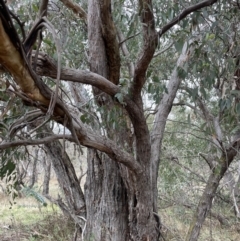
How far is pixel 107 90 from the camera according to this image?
2.57 metres

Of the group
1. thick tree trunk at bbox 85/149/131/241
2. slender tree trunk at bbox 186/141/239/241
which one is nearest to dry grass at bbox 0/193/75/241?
thick tree trunk at bbox 85/149/131/241

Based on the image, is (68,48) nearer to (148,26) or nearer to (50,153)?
(50,153)

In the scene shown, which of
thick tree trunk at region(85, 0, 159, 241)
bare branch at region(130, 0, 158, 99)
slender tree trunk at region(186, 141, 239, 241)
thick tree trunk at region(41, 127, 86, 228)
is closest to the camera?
Answer: bare branch at region(130, 0, 158, 99)

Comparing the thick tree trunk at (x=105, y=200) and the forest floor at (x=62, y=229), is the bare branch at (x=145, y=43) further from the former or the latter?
the forest floor at (x=62, y=229)

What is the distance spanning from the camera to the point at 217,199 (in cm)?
566

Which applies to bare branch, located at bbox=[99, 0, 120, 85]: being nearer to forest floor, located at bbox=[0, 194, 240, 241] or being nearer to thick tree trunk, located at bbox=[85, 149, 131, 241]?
thick tree trunk, located at bbox=[85, 149, 131, 241]

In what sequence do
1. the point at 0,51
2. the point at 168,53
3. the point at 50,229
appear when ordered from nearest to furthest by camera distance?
the point at 0,51 < the point at 168,53 < the point at 50,229

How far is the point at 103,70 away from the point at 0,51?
174 cm

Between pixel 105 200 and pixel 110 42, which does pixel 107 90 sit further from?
pixel 105 200

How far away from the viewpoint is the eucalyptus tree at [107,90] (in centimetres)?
200

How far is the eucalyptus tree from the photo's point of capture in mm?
2004

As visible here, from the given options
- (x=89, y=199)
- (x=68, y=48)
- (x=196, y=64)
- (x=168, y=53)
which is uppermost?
(x=168, y=53)

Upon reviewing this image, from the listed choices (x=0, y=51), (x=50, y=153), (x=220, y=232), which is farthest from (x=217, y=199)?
(x=0, y=51)

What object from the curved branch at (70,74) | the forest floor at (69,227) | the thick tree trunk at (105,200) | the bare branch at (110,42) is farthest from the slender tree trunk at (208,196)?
the curved branch at (70,74)
